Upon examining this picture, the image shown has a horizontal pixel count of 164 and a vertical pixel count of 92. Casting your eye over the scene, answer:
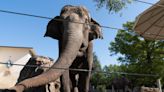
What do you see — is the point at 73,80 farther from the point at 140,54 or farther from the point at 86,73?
the point at 140,54

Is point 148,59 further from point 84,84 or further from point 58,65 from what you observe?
point 58,65

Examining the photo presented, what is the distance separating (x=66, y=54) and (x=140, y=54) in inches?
972

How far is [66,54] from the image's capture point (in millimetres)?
4277

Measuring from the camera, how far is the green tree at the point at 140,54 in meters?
27.2

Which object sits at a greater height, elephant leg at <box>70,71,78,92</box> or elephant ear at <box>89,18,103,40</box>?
elephant ear at <box>89,18,103,40</box>

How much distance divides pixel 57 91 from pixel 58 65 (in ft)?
10.7

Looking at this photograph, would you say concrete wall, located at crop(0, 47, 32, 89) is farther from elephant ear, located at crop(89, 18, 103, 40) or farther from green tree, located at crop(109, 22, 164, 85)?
elephant ear, located at crop(89, 18, 103, 40)

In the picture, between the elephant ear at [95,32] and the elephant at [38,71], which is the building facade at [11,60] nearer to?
the elephant at [38,71]

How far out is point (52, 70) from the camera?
357 centimetres

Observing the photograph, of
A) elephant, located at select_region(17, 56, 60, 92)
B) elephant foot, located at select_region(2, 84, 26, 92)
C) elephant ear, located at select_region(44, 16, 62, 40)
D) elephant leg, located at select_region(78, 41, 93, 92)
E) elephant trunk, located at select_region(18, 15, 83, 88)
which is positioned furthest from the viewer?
elephant, located at select_region(17, 56, 60, 92)

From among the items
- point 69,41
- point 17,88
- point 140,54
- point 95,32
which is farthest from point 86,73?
point 140,54

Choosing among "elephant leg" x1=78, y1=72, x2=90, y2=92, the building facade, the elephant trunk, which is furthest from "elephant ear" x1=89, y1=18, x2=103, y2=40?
the building facade

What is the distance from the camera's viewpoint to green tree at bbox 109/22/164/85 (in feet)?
89.1

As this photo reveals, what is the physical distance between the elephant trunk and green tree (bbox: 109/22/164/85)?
22.1 meters
